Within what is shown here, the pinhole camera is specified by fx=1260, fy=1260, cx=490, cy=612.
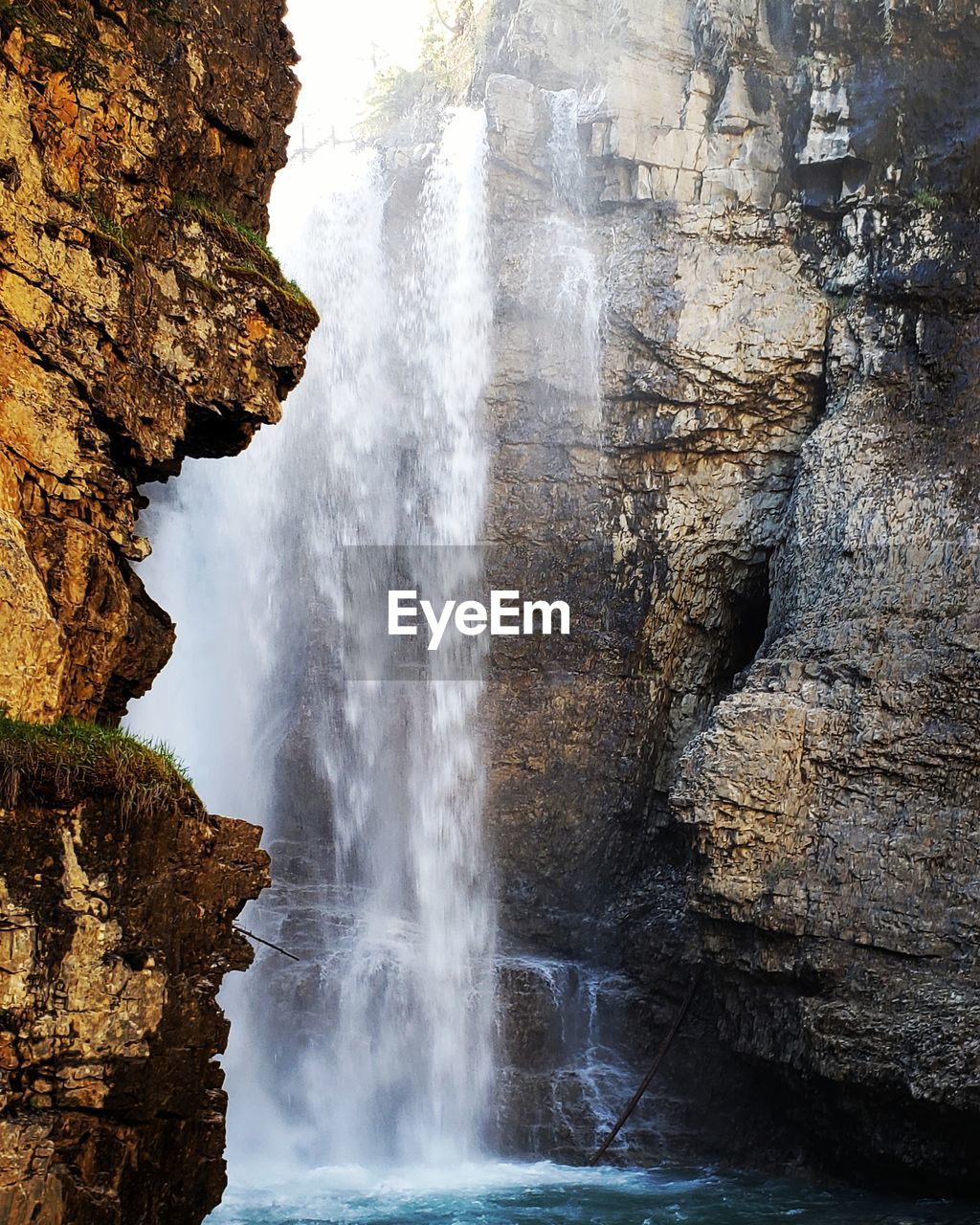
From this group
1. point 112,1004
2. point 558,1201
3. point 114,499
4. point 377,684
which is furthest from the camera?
point 377,684

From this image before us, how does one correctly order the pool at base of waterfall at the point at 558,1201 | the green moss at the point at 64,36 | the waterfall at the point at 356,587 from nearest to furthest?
the green moss at the point at 64,36 → the pool at base of waterfall at the point at 558,1201 → the waterfall at the point at 356,587

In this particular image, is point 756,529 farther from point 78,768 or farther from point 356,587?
point 78,768

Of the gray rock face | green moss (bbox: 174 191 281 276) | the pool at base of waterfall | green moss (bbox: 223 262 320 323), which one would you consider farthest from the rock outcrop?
the gray rock face

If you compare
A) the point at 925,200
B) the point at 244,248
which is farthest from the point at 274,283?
the point at 925,200

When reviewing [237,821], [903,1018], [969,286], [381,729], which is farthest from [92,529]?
[969,286]

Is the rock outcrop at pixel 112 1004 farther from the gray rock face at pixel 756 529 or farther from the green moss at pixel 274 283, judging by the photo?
the gray rock face at pixel 756 529

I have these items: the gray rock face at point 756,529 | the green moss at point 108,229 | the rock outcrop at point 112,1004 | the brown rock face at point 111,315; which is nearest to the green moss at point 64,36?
the brown rock face at point 111,315
